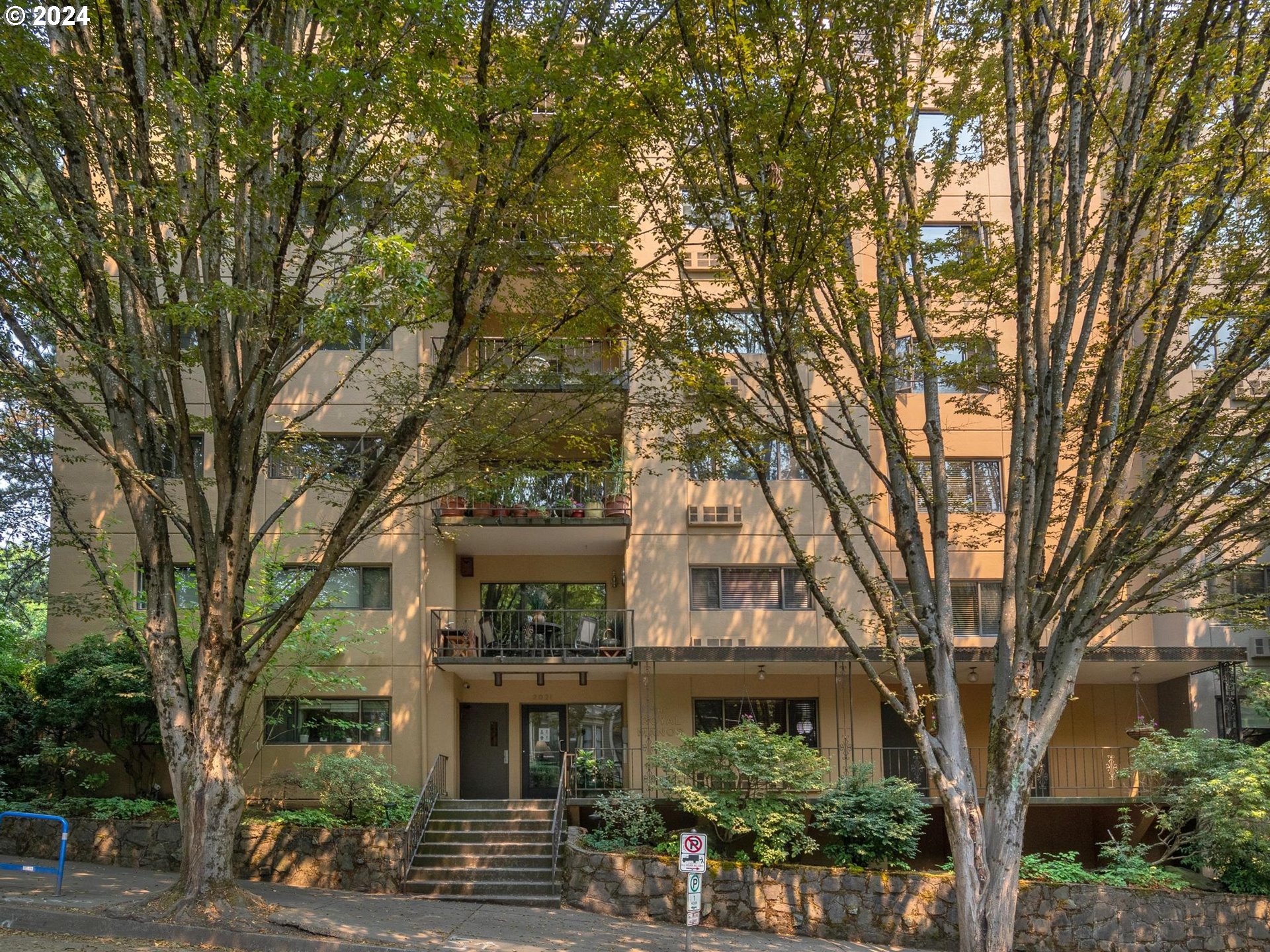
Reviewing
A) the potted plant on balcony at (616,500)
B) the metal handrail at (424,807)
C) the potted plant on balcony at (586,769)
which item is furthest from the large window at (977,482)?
the metal handrail at (424,807)

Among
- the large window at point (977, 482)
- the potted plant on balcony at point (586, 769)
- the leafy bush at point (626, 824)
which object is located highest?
the large window at point (977, 482)

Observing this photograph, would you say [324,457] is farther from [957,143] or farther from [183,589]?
[957,143]

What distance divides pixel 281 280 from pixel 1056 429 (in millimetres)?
8635

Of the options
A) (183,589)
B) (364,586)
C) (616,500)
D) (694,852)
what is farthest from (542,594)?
(694,852)

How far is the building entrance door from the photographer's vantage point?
20453 mm

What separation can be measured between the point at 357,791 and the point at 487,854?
2307 mm

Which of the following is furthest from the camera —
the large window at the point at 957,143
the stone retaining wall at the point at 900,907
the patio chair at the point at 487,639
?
the patio chair at the point at 487,639

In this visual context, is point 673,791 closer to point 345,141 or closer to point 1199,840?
point 1199,840

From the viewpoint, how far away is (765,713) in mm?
19812

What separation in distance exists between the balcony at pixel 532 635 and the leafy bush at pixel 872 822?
4.52 metres

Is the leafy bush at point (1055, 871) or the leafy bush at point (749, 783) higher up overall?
the leafy bush at point (749, 783)

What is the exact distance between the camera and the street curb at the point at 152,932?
35.4ft

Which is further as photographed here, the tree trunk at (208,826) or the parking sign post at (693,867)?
the parking sign post at (693,867)

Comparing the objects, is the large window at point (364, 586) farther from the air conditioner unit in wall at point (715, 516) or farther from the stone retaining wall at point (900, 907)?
the stone retaining wall at point (900, 907)
